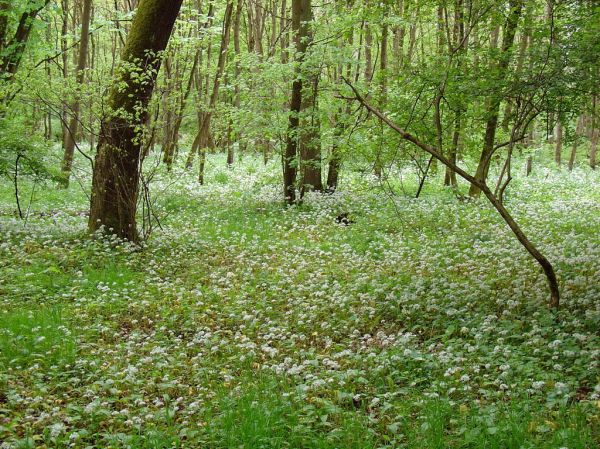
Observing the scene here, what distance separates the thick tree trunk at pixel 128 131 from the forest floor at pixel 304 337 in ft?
2.24

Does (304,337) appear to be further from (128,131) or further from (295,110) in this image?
(295,110)

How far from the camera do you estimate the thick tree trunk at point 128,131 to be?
10.2 m

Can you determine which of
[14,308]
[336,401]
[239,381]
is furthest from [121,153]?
[336,401]

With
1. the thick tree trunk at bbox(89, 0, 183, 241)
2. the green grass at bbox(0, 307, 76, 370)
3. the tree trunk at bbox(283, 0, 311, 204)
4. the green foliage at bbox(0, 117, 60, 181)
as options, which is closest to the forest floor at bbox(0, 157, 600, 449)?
the green grass at bbox(0, 307, 76, 370)

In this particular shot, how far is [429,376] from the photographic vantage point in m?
5.28

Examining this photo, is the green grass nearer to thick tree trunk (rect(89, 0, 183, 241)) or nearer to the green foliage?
thick tree trunk (rect(89, 0, 183, 241))

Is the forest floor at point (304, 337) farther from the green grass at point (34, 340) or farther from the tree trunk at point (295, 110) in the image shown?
the tree trunk at point (295, 110)

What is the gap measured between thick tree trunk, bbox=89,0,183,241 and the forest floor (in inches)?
26.9

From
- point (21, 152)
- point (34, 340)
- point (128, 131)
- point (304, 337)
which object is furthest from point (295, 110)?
point (34, 340)

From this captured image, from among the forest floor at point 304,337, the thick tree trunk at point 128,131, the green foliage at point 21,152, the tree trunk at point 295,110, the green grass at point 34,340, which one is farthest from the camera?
the tree trunk at point 295,110

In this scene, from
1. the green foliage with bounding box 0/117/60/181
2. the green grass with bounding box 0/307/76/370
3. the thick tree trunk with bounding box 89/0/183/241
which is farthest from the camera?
the green foliage with bounding box 0/117/60/181

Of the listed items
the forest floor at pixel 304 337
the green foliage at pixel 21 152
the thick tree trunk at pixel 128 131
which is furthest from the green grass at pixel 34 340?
the green foliage at pixel 21 152

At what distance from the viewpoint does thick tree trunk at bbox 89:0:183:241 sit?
1024 cm

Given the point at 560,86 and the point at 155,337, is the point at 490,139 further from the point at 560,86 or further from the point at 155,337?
the point at 155,337
